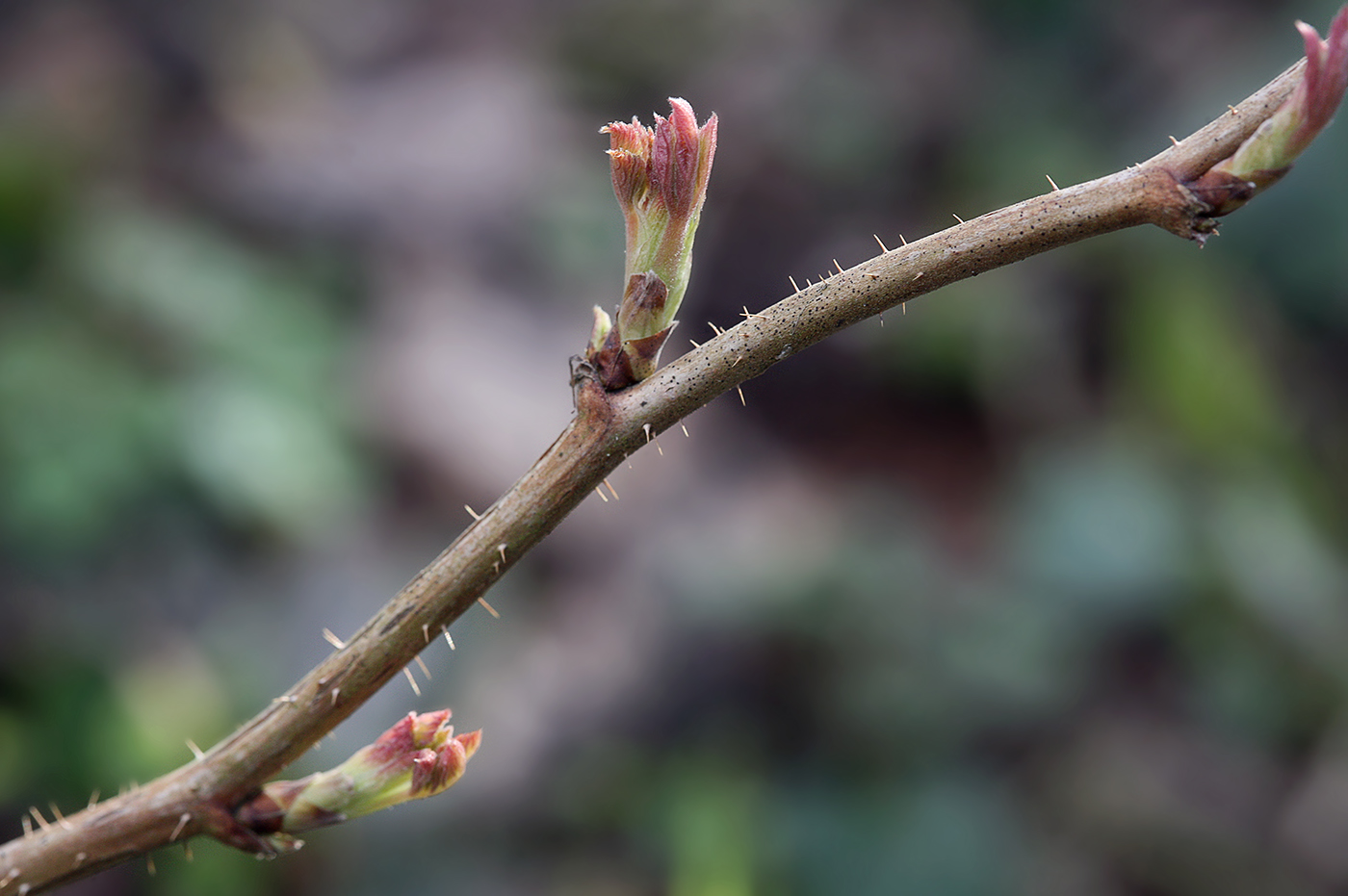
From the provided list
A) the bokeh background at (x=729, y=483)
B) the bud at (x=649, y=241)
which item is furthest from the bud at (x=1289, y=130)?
the bokeh background at (x=729, y=483)

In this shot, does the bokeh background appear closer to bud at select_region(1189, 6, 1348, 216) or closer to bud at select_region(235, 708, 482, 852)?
bud at select_region(235, 708, 482, 852)

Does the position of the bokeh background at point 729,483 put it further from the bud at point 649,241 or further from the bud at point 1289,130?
the bud at point 1289,130

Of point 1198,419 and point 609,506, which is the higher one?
point 609,506

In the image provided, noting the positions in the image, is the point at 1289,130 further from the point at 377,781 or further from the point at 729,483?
the point at 729,483

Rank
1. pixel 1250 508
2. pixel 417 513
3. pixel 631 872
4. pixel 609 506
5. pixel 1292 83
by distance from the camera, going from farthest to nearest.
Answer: pixel 609 506 < pixel 417 513 < pixel 1250 508 < pixel 631 872 < pixel 1292 83

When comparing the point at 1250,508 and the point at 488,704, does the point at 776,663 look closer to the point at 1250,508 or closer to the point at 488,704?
the point at 488,704

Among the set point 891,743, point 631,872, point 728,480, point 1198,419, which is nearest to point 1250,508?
point 1198,419

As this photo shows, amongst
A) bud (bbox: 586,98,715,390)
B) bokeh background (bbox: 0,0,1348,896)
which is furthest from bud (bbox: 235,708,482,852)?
bokeh background (bbox: 0,0,1348,896)
